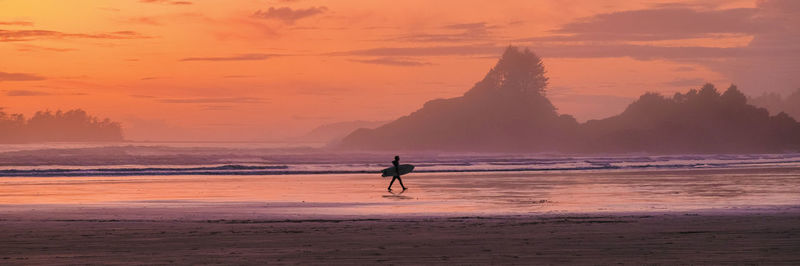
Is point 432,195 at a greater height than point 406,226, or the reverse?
point 406,226

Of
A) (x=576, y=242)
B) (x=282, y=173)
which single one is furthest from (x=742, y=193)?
(x=282, y=173)

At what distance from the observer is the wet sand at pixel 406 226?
16.1 meters

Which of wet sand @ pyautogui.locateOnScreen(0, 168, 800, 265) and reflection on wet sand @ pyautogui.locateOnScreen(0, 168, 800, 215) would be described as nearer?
wet sand @ pyautogui.locateOnScreen(0, 168, 800, 265)

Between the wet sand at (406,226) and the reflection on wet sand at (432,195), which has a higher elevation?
the wet sand at (406,226)

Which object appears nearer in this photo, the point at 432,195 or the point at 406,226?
the point at 406,226

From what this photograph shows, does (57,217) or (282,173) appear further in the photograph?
(282,173)

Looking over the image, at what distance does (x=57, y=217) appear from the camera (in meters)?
24.7

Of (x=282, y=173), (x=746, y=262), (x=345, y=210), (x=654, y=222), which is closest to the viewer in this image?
(x=746, y=262)

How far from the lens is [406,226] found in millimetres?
21672

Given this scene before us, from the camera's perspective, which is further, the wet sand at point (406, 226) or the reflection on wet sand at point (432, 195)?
the reflection on wet sand at point (432, 195)

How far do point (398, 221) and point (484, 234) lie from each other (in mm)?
4036

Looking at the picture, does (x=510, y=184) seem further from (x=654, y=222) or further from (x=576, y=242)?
(x=576, y=242)

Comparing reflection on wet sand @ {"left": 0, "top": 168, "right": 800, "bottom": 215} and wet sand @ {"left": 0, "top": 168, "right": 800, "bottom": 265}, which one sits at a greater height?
wet sand @ {"left": 0, "top": 168, "right": 800, "bottom": 265}

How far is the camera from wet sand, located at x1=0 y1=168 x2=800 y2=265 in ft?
52.9
